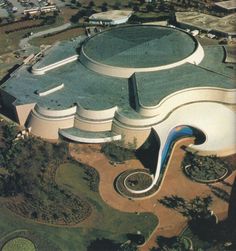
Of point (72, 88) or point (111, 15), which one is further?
point (111, 15)

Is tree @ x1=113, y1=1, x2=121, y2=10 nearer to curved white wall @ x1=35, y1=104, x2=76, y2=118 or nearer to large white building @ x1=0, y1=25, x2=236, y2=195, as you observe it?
large white building @ x1=0, y1=25, x2=236, y2=195

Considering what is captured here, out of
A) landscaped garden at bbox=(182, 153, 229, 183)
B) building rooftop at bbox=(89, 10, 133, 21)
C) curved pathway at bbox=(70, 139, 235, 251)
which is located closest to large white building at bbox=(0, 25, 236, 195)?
landscaped garden at bbox=(182, 153, 229, 183)

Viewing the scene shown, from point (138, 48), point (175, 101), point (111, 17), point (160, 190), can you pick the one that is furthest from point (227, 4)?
point (160, 190)

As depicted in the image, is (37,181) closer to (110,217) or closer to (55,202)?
(55,202)

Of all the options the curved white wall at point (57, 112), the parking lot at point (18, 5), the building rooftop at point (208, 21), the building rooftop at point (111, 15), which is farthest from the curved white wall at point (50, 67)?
the parking lot at point (18, 5)

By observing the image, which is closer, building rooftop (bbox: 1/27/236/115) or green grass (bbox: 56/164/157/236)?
green grass (bbox: 56/164/157/236)

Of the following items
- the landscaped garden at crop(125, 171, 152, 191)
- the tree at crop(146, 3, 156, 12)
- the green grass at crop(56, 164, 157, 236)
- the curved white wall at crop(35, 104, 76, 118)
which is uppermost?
the curved white wall at crop(35, 104, 76, 118)
